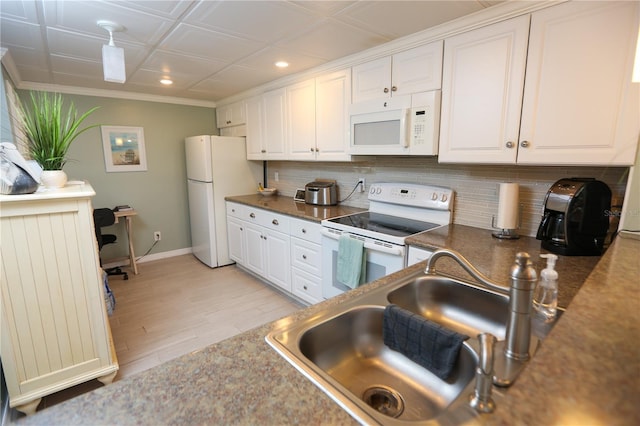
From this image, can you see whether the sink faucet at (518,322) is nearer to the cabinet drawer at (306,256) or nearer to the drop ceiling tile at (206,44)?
the cabinet drawer at (306,256)

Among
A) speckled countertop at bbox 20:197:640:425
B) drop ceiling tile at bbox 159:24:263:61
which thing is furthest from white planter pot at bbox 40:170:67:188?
speckled countertop at bbox 20:197:640:425

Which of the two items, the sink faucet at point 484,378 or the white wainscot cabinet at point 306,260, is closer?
the sink faucet at point 484,378

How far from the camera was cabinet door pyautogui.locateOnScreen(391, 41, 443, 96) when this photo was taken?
79.4 inches

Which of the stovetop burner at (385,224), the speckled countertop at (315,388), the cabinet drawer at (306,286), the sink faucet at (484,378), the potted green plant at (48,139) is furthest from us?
the cabinet drawer at (306,286)

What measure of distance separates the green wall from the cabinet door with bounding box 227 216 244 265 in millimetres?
1004

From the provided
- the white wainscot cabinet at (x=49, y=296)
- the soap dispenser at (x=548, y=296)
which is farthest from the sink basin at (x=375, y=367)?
the white wainscot cabinet at (x=49, y=296)

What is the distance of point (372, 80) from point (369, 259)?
136 cm

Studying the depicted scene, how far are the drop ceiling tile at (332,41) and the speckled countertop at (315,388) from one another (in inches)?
73.9

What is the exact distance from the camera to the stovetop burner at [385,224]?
7.18ft

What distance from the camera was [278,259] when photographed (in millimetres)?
3164

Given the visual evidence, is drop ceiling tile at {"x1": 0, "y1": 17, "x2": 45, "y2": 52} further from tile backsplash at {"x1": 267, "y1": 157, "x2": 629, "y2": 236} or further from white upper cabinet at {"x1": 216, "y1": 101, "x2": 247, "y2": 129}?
tile backsplash at {"x1": 267, "y1": 157, "x2": 629, "y2": 236}

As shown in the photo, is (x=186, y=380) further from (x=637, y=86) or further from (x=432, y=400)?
(x=637, y=86)

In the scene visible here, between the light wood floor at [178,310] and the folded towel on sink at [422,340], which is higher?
the folded towel on sink at [422,340]

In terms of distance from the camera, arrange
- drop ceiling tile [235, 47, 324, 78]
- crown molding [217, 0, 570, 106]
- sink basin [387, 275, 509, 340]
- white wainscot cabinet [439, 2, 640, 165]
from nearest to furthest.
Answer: sink basin [387, 275, 509, 340] → white wainscot cabinet [439, 2, 640, 165] → crown molding [217, 0, 570, 106] → drop ceiling tile [235, 47, 324, 78]
